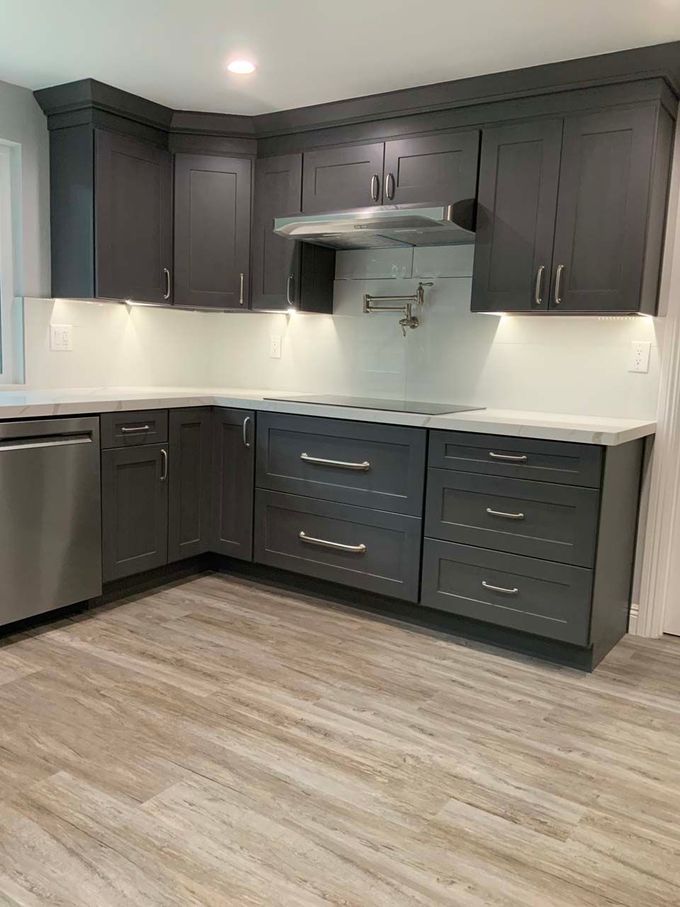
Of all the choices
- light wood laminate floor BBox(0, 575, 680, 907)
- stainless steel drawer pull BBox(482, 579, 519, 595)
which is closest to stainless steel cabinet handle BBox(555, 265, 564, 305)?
stainless steel drawer pull BBox(482, 579, 519, 595)

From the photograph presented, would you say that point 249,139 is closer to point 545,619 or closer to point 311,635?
point 311,635

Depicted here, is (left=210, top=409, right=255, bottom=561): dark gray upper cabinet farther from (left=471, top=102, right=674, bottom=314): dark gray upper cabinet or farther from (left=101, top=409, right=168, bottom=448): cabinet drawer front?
(left=471, top=102, right=674, bottom=314): dark gray upper cabinet

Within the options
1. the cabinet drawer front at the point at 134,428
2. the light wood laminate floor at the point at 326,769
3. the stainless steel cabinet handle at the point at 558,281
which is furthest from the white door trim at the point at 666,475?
the cabinet drawer front at the point at 134,428

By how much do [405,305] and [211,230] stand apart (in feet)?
3.53

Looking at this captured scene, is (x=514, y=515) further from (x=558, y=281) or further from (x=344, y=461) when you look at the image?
(x=558, y=281)

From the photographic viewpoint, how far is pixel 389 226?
3.14m

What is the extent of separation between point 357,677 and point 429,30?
2323 mm

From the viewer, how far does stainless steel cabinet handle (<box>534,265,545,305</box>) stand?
297cm

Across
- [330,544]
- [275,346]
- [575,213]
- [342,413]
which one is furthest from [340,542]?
[575,213]

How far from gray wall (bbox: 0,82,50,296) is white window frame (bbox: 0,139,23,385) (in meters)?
0.03

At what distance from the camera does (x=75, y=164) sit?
340 centimetres

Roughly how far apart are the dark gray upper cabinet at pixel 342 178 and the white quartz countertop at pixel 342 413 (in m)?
0.98

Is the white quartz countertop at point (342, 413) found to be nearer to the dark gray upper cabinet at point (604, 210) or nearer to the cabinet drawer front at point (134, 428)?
the cabinet drawer front at point (134, 428)

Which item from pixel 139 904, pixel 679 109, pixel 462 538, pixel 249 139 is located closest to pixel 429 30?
pixel 679 109
